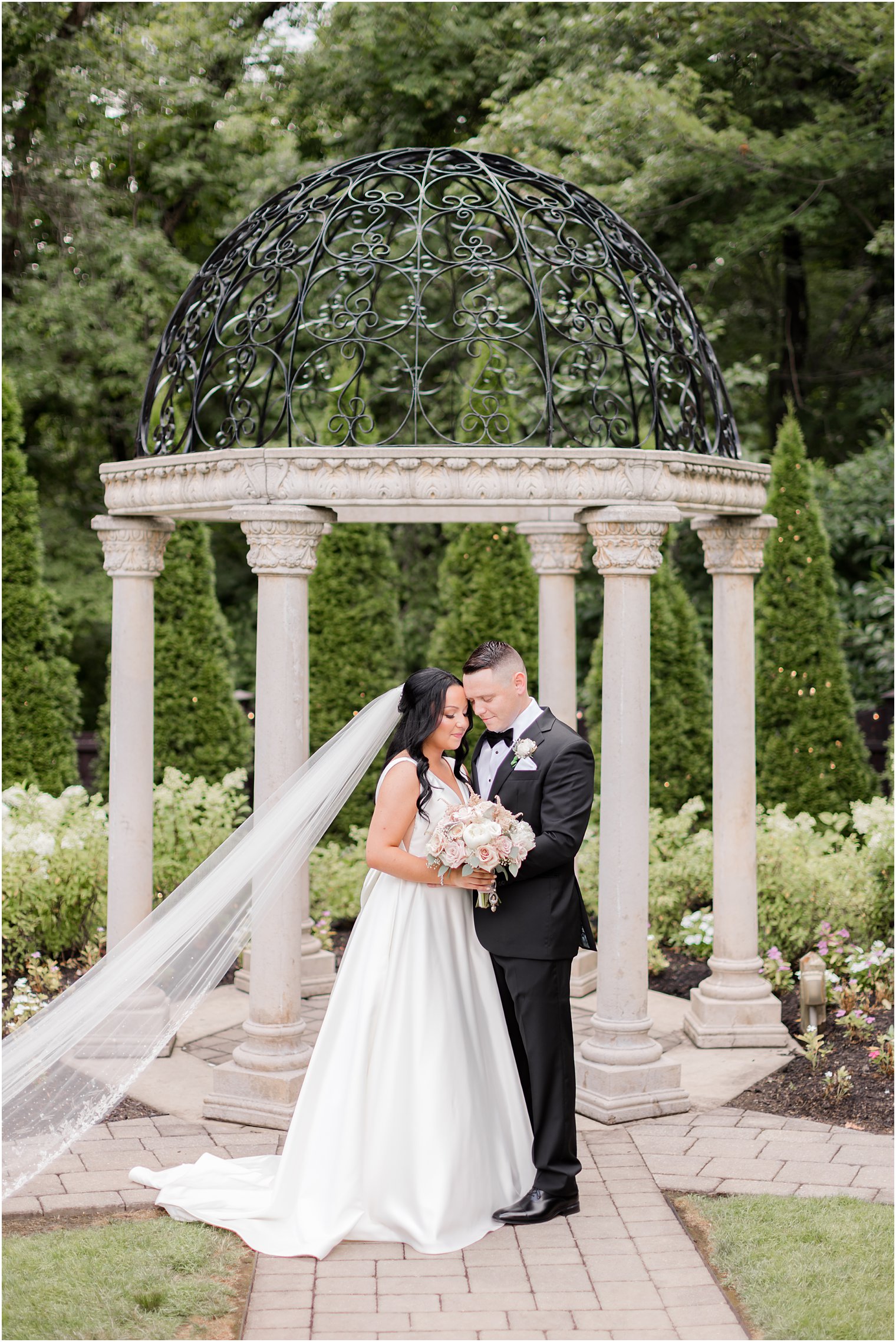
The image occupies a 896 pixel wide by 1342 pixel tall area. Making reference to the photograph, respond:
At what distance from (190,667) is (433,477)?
765 centimetres

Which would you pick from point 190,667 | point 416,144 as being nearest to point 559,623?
point 190,667

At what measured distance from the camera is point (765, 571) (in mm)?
13609

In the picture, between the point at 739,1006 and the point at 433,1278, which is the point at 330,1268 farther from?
the point at 739,1006

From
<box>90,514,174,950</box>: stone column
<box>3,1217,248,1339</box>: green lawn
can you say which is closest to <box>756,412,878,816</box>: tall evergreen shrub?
<box>90,514,174,950</box>: stone column

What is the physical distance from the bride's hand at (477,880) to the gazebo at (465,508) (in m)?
1.79

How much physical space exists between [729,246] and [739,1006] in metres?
11.5

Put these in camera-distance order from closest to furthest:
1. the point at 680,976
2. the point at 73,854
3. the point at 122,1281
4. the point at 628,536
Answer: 1. the point at 122,1281
2. the point at 628,536
3. the point at 680,976
4. the point at 73,854

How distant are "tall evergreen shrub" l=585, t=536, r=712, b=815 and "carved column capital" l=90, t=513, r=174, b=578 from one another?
21.2ft

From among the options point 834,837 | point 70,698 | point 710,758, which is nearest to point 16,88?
point 70,698

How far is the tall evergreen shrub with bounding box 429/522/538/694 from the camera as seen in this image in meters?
13.7

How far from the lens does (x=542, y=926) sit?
5777 mm

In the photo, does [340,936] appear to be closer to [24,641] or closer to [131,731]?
[131,731]

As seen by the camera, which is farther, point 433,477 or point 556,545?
point 556,545

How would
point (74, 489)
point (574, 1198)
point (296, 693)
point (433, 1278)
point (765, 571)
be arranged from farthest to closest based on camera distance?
1. point (74, 489)
2. point (765, 571)
3. point (296, 693)
4. point (574, 1198)
5. point (433, 1278)
